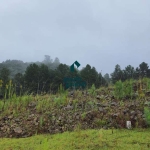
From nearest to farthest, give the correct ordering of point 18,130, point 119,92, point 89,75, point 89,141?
point 89,141
point 18,130
point 119,92
point 89,75

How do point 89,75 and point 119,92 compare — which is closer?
point 119,92

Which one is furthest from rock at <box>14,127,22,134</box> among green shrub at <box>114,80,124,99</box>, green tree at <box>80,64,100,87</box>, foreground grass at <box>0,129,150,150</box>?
green tree at <box>80,64,100,87</box>

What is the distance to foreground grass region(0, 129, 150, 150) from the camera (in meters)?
2.45

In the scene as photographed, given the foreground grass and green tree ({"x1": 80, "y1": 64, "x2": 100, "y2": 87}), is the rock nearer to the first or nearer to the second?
the foreground grass

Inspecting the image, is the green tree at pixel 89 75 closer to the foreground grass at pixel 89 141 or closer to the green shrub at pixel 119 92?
the green shrub at pixel 119 92

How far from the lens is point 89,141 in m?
2.63

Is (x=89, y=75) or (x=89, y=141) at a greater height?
(x=89, y=75)

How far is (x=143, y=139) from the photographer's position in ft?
8.48

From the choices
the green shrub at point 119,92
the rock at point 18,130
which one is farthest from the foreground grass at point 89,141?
the green shrub at point 119,92

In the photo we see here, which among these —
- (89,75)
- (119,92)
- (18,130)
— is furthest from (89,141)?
(89,75)

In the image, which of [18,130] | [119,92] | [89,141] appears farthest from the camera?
[119,92]

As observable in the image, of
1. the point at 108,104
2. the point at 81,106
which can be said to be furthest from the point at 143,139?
the point at 81,106

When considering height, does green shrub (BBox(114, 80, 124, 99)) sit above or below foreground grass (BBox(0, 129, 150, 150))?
above

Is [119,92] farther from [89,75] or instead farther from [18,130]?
[89,75]
